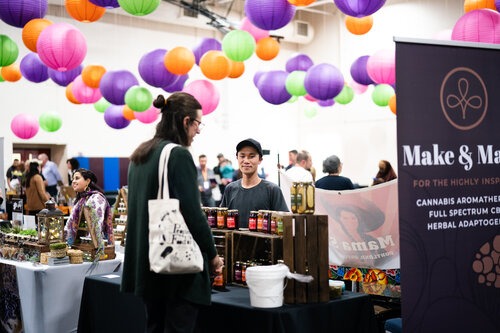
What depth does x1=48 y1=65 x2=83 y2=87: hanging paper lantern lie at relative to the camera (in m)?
9.42

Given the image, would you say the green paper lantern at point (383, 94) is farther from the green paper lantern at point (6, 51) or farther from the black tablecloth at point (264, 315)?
the black tablecloth at point (264, 315)

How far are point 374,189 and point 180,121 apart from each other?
6.08 feet

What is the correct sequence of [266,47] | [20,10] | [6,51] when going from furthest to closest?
[266,47], [6,51], [20,10]

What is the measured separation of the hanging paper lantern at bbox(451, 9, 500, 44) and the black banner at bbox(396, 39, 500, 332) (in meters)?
2.95

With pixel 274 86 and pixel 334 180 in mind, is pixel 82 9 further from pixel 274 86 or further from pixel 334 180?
pixel 274 86

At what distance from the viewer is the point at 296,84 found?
9.47 meters

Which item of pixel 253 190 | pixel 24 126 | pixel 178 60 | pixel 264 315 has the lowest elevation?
pixel 264 315

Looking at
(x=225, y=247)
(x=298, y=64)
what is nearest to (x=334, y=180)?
(x=225, y=247)

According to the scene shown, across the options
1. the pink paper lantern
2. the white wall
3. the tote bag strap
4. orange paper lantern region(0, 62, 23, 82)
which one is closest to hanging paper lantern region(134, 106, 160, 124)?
orange paper lantern region(0, 62, 23, 82)

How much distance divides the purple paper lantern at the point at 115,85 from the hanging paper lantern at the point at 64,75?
71cm

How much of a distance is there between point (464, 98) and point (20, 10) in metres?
4.81

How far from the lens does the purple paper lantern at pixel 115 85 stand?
9.07 m

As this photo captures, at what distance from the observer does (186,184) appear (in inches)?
106

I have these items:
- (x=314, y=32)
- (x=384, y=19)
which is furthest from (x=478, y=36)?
(x=314, y=32)
